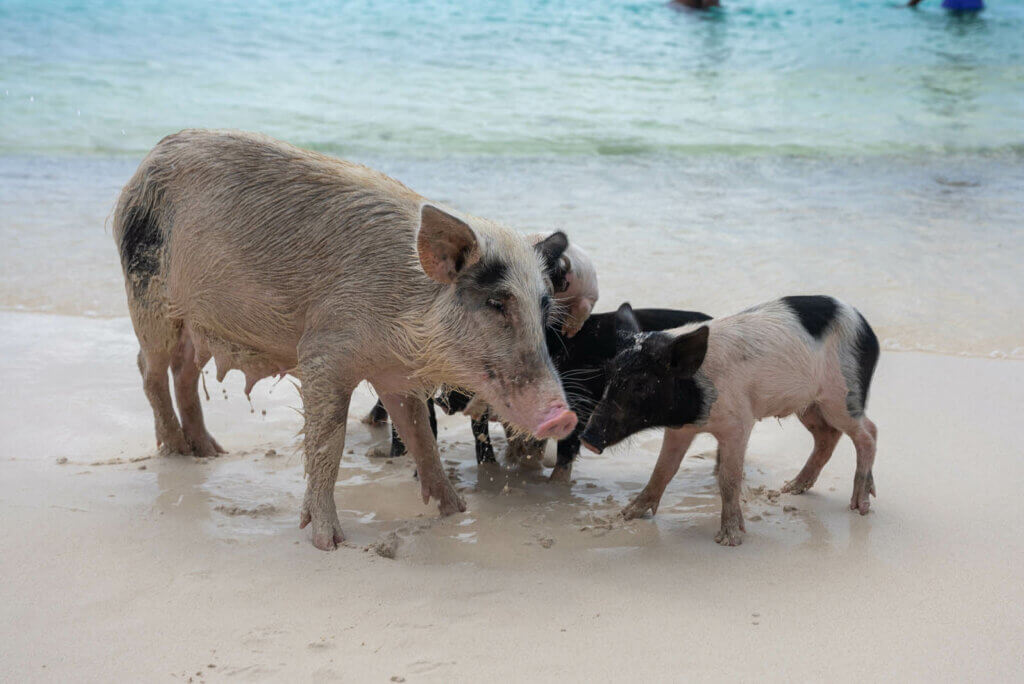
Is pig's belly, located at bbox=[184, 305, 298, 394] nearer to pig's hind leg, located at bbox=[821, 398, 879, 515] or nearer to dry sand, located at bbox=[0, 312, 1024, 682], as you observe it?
dry sand, located at bbox=[0, 312, 1024, 682]

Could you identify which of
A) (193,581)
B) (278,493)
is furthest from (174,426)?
(193,581)

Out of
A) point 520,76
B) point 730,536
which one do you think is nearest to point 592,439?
point 730,536

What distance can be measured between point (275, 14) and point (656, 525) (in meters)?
27.9

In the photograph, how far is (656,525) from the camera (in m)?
5.05

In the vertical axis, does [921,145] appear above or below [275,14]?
below

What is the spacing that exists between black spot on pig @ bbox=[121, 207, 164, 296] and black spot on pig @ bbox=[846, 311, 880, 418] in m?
3.61

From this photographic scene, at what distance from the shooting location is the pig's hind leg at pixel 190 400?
592 centimetres

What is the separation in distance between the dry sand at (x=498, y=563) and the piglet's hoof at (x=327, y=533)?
8cm

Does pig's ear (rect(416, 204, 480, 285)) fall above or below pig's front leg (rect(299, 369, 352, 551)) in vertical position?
above

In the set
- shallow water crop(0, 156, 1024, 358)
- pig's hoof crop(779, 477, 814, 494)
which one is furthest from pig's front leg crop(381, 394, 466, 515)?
shallow water crop(0, 156, 1024, 358)

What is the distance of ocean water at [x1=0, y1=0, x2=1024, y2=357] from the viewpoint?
9656mm

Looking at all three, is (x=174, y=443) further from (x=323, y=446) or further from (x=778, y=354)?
(x=778, y=354)

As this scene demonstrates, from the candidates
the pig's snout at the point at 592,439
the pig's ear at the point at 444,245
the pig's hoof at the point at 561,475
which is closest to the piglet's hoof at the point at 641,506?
the pig's snout at the point at 592,439

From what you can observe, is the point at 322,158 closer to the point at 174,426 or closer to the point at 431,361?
the point at 431,361
